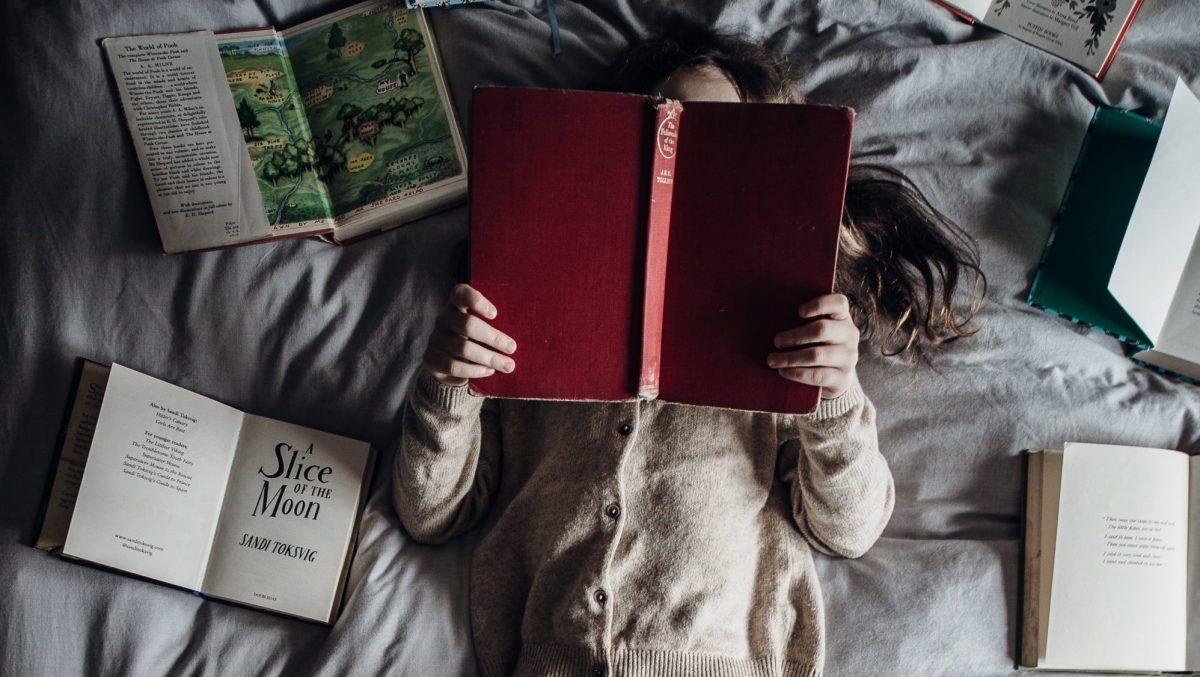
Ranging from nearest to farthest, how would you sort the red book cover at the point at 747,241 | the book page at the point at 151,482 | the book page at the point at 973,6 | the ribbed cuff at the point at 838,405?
the red book cover at the point at 747,241 < the ribbed cuff at the point at 838,405 < the book page at the point at 151,482 < the book page at the point at 973,6

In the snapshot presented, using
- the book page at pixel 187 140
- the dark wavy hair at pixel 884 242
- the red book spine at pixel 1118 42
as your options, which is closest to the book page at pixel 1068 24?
the red book spine at pixel 1118 42

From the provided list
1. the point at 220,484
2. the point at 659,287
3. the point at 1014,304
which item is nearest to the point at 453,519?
the point at 220,484

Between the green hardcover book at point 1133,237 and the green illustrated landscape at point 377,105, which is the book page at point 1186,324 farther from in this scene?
the green illustrated landscape at point 377,105

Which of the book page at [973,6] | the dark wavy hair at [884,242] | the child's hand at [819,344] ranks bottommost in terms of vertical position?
the child's hand at [819,344]

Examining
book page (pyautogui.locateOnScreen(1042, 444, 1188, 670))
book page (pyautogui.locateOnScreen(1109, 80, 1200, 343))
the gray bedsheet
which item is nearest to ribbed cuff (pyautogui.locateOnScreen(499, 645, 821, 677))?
the gray bedsheet

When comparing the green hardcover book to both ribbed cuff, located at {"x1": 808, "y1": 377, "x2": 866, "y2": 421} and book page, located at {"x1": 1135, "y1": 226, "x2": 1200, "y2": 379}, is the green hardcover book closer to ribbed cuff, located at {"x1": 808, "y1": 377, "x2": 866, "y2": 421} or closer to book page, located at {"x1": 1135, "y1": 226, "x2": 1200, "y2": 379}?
book page, located at {"x1": 1135, "y1": 226, "x2": 1200, "y2": 379}

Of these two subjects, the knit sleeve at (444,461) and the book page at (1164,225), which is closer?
the knit sleeve at (444,461)

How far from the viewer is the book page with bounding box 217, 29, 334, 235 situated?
102 cm

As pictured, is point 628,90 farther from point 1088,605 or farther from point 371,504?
point 1088,605

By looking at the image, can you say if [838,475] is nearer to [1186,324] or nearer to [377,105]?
[1186,324]

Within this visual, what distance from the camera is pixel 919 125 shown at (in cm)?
104

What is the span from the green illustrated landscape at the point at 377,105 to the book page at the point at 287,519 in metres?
0.31

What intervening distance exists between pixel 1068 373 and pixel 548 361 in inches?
28.2

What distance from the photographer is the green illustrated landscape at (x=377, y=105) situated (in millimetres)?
1036
